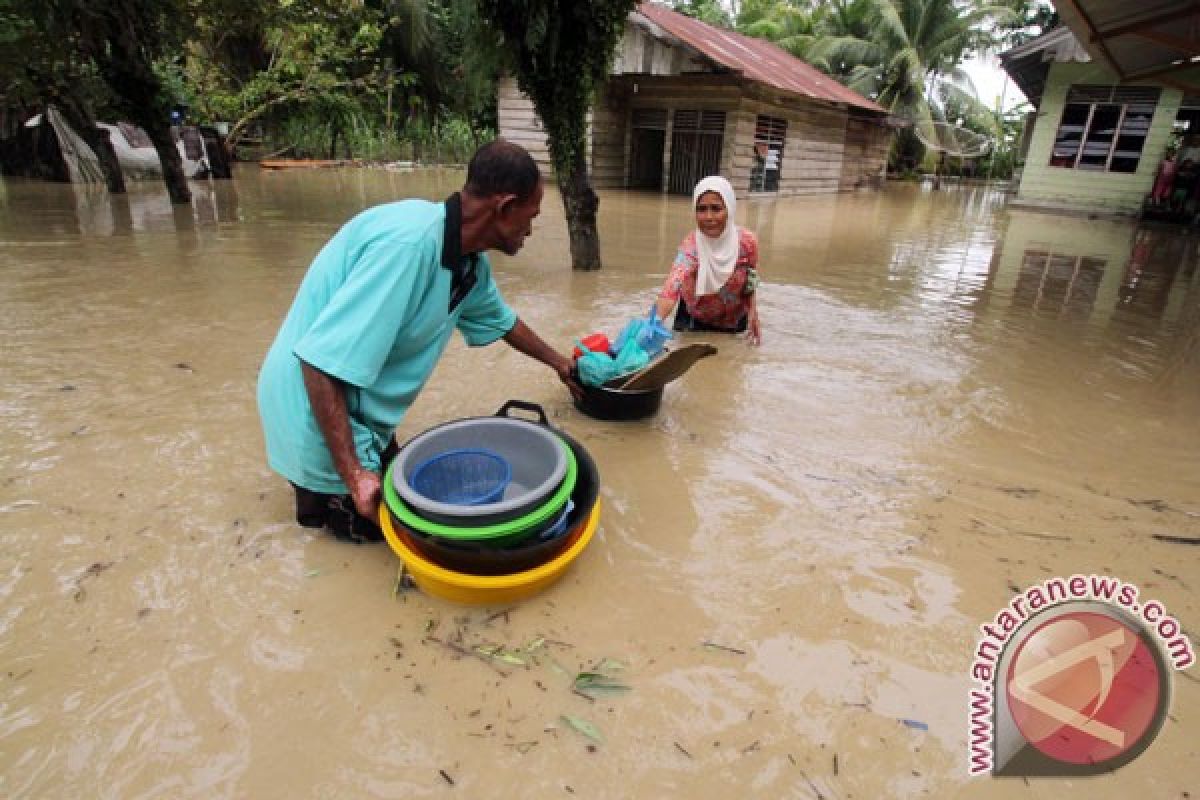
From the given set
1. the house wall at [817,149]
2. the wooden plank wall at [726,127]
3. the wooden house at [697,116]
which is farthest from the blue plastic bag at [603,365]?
the house wall at [817,149]

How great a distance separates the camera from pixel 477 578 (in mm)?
1670

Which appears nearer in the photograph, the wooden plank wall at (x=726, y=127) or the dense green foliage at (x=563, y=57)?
the dense green foliage at (x=563, y=57)

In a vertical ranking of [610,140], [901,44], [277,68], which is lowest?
[610,140]

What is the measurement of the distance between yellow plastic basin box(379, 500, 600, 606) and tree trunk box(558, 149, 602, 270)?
4.52 meters

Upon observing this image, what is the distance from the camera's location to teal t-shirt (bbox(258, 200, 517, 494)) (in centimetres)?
162

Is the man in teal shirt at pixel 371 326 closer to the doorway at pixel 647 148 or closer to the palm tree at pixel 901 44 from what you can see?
the doorway at pixel 647 148

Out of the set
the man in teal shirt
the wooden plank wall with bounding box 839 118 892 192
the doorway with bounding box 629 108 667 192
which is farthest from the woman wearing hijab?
the wooden plank wall with bounding box 839 118 892 192

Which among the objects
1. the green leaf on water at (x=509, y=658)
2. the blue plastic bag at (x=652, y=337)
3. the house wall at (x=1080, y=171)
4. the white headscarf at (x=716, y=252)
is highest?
the house wall at (x=1080, y=171)

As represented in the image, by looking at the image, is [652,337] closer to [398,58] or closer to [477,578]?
[477,578]

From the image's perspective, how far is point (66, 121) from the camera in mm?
11438

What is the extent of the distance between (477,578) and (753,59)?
1623 centimetres

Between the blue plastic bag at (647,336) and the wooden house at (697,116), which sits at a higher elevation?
the wooden house at (697,116)

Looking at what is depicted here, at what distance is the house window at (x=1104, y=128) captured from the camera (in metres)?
12.4

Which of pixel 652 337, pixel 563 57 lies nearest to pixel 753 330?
pixel 652 337
